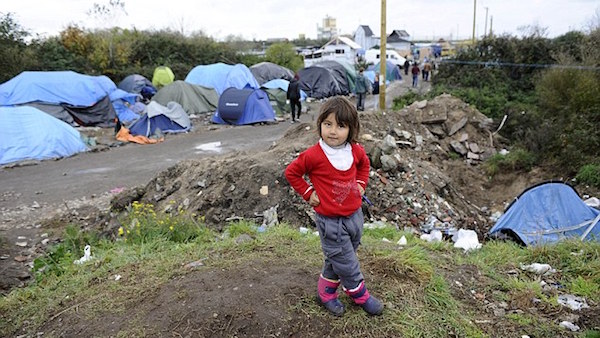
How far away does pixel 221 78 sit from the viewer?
22125mm

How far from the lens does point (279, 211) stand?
6.33 m

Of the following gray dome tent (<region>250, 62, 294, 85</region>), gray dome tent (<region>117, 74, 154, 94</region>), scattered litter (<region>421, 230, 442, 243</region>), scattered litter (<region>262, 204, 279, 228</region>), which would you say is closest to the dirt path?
scattered litter (<region>262, 204, 279, 228</region>)

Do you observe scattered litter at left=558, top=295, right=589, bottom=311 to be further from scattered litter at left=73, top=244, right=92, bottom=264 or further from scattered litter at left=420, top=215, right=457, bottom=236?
scattered litter at left=73, top=244, right=92, bottom=264

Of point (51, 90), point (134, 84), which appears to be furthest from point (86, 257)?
point (134, 84)

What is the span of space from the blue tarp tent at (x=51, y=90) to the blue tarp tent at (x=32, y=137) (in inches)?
110

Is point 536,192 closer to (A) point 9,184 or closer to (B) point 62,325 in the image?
(B) point 62,325

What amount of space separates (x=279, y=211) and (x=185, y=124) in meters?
11.2

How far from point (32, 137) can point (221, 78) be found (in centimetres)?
1091

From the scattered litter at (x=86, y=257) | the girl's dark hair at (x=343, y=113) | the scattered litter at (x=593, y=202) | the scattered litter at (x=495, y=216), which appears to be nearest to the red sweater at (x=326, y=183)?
the girl's dark hair at (x=343, y=113)

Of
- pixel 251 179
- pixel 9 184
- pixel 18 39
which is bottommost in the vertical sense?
pixel 9 184

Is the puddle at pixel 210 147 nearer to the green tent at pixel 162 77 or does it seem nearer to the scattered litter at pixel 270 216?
the scattered litter at pixel 270 216

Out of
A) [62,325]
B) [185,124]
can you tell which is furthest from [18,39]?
[62,325]

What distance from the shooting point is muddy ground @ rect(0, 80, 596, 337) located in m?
3.12

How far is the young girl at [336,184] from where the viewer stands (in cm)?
283
